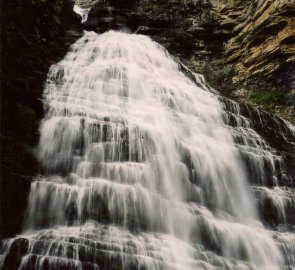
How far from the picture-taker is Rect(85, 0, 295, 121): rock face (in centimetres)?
1914

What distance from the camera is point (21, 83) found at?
457 inches

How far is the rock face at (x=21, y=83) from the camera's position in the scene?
8.98 meters

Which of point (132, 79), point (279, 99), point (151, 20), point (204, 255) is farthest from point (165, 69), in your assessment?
point (204, 255)

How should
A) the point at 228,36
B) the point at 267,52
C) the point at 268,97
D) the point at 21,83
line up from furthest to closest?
the point at 228,36 → the point at 267,52 → the point at 268,97 → the point at 21,83

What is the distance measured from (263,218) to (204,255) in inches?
114

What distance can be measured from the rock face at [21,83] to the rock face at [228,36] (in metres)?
5.82

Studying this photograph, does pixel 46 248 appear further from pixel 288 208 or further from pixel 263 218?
pixel 288 208

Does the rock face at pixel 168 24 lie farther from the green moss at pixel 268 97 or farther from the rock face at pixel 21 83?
the rock face at pixel 21 83

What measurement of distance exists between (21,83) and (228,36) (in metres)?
14.6

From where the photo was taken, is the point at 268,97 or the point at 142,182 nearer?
the point at 142,182

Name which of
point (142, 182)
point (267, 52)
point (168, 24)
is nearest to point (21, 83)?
point (142, 182)

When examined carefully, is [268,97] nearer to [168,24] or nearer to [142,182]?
[168,24]

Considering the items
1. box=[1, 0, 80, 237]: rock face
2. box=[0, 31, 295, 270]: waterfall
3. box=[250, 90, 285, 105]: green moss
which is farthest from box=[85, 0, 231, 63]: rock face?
box=[0, 31, 295, 270]: waterfall

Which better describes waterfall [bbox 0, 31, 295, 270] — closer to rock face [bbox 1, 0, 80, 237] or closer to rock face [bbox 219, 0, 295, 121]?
rock face [bbox 1, 0, 80, 237]
